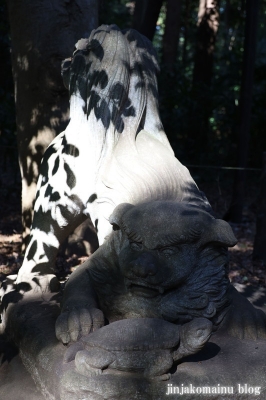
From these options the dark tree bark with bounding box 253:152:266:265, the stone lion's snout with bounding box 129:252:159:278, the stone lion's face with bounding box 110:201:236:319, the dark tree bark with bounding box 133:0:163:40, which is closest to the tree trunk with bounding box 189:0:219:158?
the dark tree bark with bounding box 133:0:163:40

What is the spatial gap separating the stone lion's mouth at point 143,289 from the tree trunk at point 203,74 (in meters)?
8.72

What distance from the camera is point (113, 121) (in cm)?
351

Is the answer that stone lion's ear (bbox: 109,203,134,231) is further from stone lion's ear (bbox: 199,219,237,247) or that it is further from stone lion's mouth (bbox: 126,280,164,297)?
stone lion's ear (bbox: 199,219,237,247)

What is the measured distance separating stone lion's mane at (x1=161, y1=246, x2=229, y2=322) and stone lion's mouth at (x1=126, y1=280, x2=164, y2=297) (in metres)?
0.07

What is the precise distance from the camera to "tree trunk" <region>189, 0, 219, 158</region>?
1128cm

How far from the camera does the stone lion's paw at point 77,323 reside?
2.69m

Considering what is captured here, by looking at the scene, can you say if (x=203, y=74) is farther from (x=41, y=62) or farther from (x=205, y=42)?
(x=41, y=62)

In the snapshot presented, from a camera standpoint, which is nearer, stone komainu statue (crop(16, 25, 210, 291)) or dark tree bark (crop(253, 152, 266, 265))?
stone komainu statue (crop(16, 25, 210, 291))

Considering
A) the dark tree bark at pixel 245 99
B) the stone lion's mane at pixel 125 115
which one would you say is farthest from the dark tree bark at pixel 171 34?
the stone lion's mane at pixel 125 115

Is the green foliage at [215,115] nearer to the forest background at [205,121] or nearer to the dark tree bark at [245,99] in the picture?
the forest background at [205,121]

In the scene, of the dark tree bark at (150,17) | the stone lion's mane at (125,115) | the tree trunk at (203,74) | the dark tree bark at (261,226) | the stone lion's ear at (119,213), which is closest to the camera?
the stone lion's ear at (119,213)

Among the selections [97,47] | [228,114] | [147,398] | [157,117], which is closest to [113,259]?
[147,398]

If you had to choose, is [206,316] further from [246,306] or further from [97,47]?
[97,47]

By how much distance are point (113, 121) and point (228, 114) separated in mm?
8684
